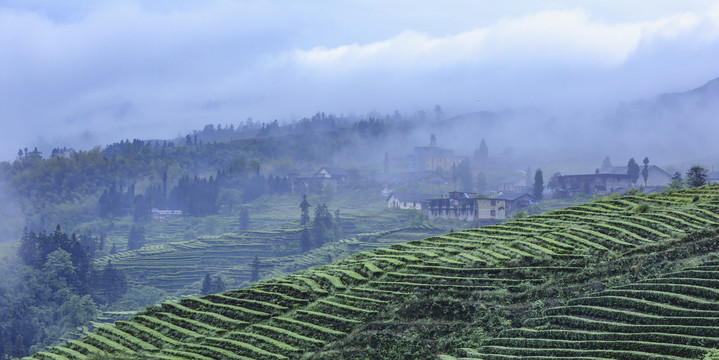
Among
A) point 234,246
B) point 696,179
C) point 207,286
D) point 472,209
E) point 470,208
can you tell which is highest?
point 696,179

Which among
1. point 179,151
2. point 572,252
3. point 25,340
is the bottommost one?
point 25,340

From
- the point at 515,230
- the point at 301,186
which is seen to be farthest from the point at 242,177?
the point at 515,230

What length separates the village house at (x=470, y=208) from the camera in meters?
112

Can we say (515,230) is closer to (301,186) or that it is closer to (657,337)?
(657,337)

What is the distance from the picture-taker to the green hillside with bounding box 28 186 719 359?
60.7 feet

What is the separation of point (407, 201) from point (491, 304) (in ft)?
368

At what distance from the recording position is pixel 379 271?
2822 centimetres

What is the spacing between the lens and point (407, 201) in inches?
5305

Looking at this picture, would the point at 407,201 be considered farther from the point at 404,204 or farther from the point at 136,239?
the point at 136,239

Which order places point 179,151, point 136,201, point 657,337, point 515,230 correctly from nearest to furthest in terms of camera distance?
point 657,337
point 515,230
point 136,201
point 179,151

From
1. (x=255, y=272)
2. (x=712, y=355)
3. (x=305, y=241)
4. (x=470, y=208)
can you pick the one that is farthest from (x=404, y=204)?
(x=712, y=355)

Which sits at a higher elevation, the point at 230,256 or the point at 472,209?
the point at 472,209

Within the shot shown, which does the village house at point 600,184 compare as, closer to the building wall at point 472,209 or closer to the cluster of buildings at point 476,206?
the cluster of buildings at point 476,206

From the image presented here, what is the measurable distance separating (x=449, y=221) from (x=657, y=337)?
316ft
